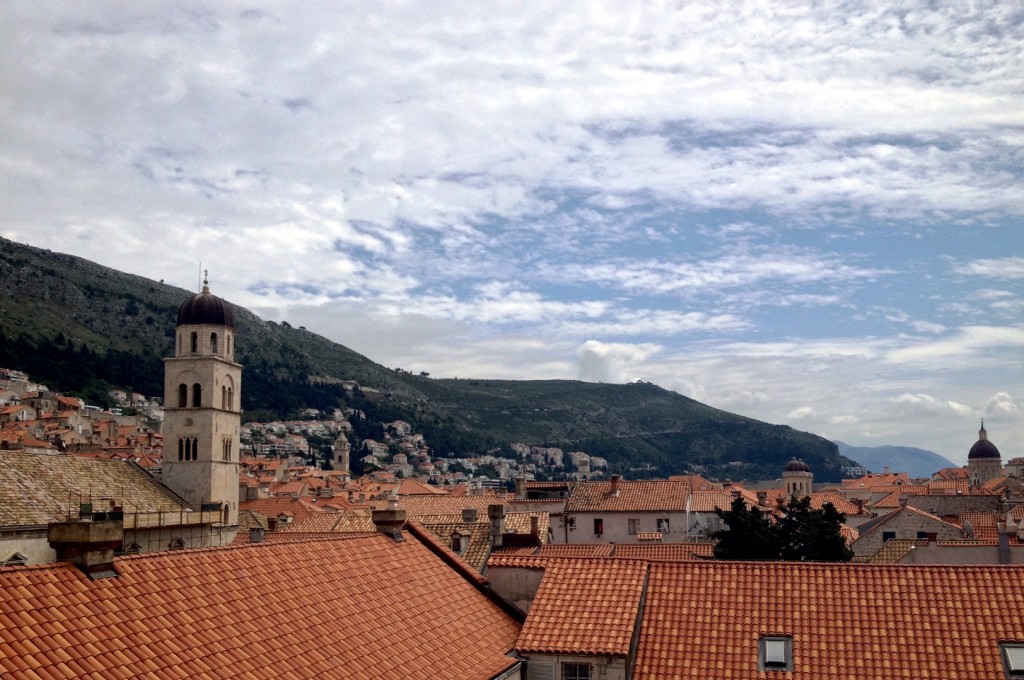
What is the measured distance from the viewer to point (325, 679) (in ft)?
41.4

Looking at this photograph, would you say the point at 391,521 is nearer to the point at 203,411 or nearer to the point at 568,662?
the point at 568,662

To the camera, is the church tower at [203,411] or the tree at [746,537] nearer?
the tree at [746,537]

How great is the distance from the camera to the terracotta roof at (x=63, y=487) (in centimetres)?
3878

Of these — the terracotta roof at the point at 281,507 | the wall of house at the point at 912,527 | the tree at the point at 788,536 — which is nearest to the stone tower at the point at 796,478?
the wall of house at the point at 912,527

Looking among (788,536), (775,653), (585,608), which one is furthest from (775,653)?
(788,536)

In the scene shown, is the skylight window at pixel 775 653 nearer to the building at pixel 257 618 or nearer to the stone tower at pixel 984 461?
the building at pixel 257 618

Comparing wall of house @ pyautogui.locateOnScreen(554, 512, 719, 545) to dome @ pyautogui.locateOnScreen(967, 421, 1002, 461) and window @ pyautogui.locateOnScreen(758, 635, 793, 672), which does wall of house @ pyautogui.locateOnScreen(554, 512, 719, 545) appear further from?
dome @ pyautogui.locateOnScreen(967, 421, 1002, 461)

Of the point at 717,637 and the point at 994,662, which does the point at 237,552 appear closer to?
the point at 717,637

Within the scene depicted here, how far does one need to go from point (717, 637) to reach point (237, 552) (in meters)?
8.87

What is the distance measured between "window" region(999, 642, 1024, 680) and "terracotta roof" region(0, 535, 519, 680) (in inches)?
336

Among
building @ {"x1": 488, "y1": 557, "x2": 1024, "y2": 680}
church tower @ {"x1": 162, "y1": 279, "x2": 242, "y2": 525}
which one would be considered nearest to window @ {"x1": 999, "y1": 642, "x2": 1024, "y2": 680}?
building @ {"x1": 488, "y1": 557, "x2": 1024, "y2": 680}

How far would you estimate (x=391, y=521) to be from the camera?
821 inches

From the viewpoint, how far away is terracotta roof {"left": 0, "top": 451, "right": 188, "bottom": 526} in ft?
127

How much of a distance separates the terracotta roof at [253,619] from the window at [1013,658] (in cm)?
854
